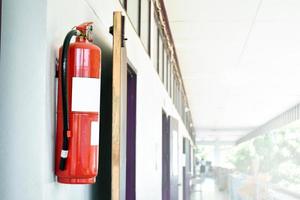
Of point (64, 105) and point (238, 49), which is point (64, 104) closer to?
point (64, 105)

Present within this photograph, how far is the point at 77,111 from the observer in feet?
5.02

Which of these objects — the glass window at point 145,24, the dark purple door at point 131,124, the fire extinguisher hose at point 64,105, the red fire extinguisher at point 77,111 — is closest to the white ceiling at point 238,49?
the glass window at point 145,24

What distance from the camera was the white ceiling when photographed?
444 cm

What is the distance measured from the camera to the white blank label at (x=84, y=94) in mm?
1527

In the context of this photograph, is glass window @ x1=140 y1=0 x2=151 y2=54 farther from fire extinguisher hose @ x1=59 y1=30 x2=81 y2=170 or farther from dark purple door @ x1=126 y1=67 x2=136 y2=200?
fire extinguisher hose @ x1=59 y1=30 x2=81 y2=170

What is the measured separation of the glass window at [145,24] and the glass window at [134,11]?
18 cm

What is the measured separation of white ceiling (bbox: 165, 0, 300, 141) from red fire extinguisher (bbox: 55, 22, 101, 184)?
2.89m

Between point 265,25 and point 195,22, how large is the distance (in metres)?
0.85

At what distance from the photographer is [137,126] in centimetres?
299

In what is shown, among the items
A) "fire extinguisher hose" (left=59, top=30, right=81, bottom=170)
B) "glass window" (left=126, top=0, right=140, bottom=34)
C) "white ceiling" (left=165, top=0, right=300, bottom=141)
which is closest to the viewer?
"fire extinguisher hose" (left=59, top=30, right=81, bottom=170)

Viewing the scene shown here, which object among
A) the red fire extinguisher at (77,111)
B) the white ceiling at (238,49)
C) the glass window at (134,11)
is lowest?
the red fire extinguisher at (77,111)

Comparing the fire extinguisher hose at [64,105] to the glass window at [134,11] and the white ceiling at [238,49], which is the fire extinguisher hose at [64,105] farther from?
the white ceiling at [238,49]

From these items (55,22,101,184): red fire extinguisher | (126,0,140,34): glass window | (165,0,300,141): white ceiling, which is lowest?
(55,22,101,184): red fire extinguisher

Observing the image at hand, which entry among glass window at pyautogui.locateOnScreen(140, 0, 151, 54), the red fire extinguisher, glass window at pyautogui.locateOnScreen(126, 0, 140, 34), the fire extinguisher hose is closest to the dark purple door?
glass window at pyautogui.locateOnScreen(126, 0, 140, 34)
